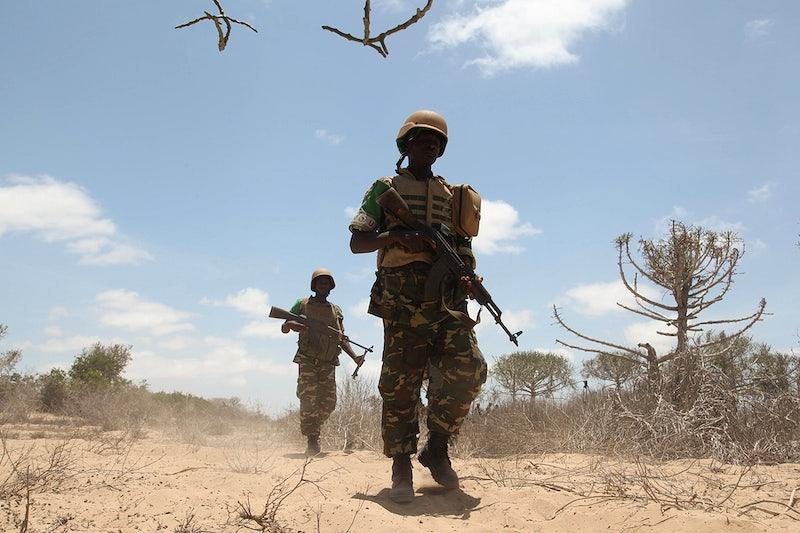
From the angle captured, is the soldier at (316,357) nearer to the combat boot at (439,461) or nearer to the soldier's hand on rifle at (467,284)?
the combat boot at (439,461)

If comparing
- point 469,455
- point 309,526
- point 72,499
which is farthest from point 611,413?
point 72,499

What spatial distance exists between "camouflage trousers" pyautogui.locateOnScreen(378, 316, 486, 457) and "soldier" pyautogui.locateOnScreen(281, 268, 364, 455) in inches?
126

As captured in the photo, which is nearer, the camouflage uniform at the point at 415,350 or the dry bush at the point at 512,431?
the camouflage uniform at the point at 415,350

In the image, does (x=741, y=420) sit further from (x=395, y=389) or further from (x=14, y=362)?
(x=14, y=362)

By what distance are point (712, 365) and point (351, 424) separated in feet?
14.2

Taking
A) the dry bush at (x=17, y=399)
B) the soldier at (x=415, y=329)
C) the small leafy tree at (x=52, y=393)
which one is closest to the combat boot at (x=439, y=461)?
the soldier at (x=415, y=329)

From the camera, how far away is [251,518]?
2.29m

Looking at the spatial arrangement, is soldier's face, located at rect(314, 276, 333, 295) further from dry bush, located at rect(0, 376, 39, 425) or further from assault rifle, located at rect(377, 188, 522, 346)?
dry bush, located at rect(0, 376, 39, 425)

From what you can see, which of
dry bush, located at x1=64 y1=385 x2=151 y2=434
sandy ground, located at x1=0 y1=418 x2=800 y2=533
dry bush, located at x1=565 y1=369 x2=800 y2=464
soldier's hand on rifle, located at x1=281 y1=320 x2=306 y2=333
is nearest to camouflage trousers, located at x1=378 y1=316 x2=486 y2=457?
sandy ground, located at x1=0 y1=418 x2=800 y2=533

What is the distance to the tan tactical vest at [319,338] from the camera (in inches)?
260

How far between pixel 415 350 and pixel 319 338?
342 cm

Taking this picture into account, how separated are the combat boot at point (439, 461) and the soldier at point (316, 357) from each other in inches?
125

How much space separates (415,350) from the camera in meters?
3.37

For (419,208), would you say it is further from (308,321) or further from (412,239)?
(308,321)
